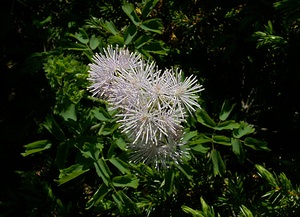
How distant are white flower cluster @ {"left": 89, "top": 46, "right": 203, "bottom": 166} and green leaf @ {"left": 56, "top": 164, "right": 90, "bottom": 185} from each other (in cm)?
23

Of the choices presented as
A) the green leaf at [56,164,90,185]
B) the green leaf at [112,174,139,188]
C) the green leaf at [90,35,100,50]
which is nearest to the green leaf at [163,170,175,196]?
the green leaf at [112,174,139,188]

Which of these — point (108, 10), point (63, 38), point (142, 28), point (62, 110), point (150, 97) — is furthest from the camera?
point (108, 10)

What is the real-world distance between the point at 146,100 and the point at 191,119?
1.18 feet

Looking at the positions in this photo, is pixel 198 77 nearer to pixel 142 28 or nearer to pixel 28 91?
pixel 142 28

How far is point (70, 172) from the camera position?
1.33m

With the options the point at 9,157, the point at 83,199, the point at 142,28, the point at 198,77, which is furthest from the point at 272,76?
the point at 9,157

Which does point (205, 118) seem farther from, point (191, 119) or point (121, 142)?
point (121, 142)

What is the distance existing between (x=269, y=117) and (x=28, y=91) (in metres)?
1.05

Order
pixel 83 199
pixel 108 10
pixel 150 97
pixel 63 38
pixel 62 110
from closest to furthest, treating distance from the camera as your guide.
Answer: pixel 150 97 < pixel 62 110 < pixel 63 38 < pixel 108 10 < pixel 83 199

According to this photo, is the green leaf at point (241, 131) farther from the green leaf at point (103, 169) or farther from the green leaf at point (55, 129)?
the green leaf at point (55, 129)

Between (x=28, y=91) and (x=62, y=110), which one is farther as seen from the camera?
(x=28, y=91)

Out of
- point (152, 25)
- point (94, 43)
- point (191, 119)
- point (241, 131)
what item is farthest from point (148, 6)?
point (241, 131)

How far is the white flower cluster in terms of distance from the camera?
1.05 meters

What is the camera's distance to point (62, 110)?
136 centimetres
